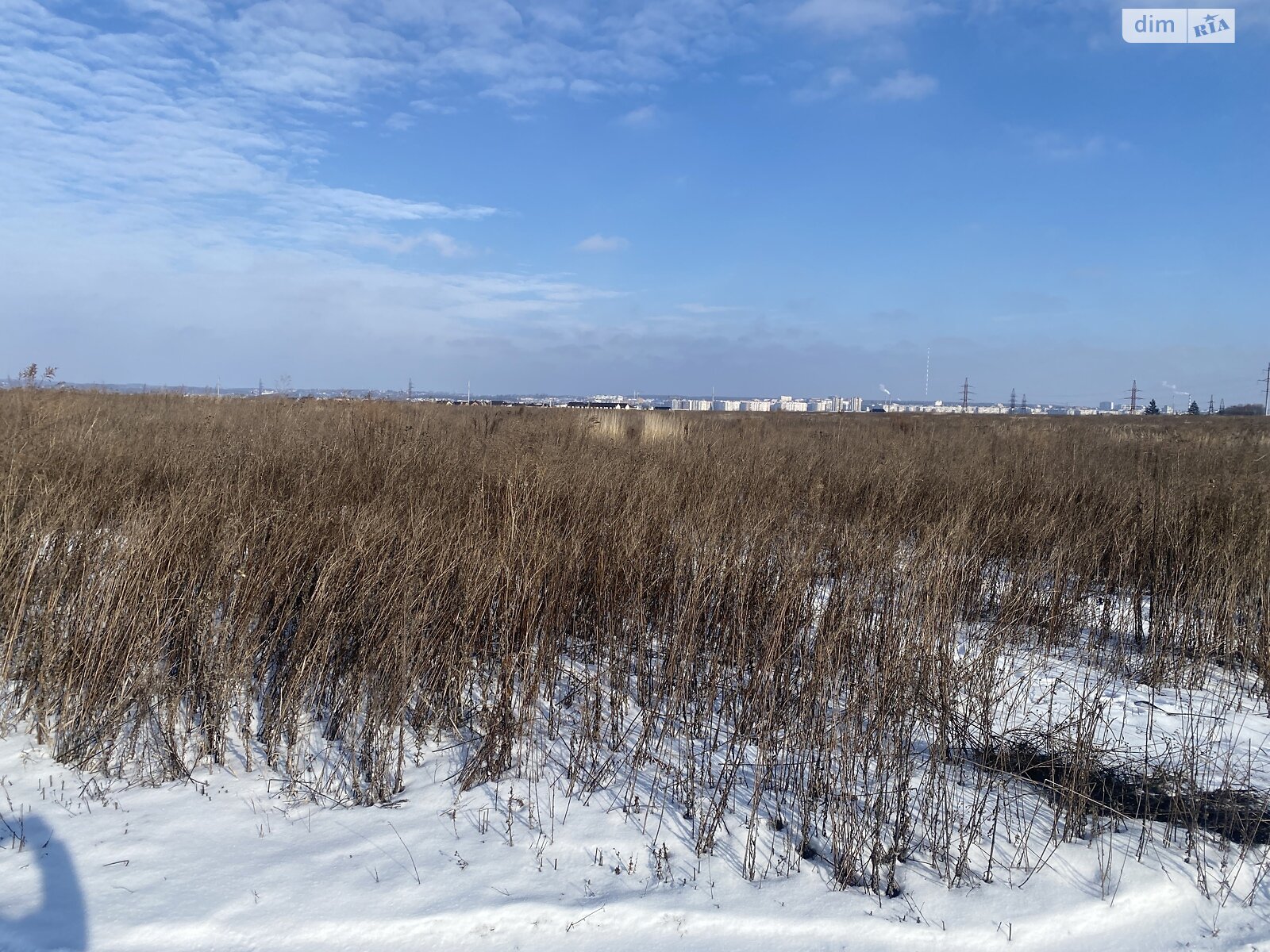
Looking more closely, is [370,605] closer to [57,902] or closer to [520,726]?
[520,726]

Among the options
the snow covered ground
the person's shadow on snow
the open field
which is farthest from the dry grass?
the person's shadow on snow

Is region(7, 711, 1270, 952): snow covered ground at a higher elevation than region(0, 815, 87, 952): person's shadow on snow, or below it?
below

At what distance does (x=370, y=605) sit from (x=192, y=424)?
766 centimetres

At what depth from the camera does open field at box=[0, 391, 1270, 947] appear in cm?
261

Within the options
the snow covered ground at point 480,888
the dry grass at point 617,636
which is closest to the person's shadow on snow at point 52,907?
the snow covered ground at point 480,888

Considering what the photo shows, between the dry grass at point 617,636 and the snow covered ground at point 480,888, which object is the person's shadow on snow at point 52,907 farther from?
the dry grass at point 617,636

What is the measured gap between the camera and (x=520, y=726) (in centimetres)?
299

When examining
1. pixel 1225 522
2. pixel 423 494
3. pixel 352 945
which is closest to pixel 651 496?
pixel 423 494

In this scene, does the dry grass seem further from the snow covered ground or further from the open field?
the snow covered ground

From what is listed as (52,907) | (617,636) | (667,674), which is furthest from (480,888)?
(617,636)

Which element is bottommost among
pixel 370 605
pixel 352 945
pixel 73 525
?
pixel 352 945

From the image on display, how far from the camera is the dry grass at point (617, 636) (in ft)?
9.24

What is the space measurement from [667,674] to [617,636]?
445 mm

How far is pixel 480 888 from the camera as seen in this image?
2244 mm
